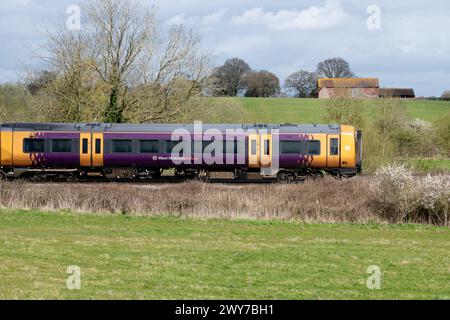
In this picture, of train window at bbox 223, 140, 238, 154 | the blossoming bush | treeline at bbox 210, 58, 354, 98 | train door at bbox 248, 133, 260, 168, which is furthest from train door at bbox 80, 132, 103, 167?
treeline at bbox 210, 58, 354, 98

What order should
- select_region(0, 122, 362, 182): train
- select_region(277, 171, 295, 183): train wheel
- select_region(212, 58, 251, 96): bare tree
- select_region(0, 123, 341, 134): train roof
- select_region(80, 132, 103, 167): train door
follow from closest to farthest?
select_region(0, 122, 362, 182): train → select_region(80, 132, 103, 167): train door → select_region(0, 123, 341, 134): train roof → select_region(277, 171, 295, 183): train wheel → select_region(212, 58, 251, 96): bare tree

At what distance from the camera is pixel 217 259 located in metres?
12.3

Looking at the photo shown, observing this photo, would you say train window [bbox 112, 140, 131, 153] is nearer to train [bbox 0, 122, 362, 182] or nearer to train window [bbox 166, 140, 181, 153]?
train [bbox 0, 122, 362, 182]

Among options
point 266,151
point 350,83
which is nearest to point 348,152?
point 266,151

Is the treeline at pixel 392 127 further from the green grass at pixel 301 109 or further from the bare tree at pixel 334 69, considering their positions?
the bare tree at pixel 334 69

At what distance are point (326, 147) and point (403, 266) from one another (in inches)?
700

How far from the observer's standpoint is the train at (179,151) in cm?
2950

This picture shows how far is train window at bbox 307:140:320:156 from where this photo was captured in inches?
1165

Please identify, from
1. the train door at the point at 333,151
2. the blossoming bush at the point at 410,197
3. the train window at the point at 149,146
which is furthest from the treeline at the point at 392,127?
the blossoming bush at the point at 410,197

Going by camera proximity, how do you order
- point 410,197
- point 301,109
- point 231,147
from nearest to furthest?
1. point 410,197
2. point 231,147
3. point 301,109

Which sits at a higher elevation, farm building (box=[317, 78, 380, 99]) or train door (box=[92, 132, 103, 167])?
farm building (box=[317, 78, 380, 99])

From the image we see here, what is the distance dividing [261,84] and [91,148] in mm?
70922

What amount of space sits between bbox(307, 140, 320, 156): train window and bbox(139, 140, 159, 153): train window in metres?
6.85

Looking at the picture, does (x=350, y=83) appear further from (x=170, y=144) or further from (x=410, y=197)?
(x=410, y=197)
